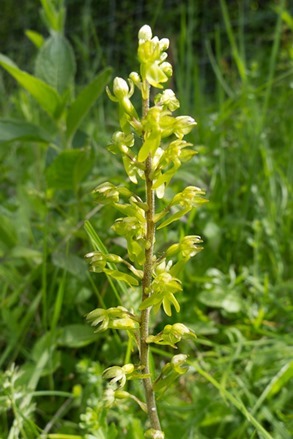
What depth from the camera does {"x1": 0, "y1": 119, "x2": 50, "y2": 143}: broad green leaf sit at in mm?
1362

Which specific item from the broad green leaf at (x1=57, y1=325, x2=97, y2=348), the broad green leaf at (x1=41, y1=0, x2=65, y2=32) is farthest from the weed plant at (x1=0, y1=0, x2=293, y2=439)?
the broad green leaf at (x1=41, y1=0, x2=65, y2=32)

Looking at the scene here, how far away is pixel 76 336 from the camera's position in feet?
3.99

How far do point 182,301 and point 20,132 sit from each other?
A: 500 millimetres

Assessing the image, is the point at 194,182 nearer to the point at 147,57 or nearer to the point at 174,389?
the point at 174,389

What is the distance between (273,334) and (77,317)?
1.31 feet

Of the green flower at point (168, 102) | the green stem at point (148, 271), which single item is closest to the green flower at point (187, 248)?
the green stem at point (148, 271)

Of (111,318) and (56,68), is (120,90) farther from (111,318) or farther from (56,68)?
(56,68)

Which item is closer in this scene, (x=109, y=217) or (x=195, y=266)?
(x=109, y=217)

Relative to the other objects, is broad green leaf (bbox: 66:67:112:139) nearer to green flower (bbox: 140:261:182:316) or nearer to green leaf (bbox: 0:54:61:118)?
green leaf (bbox: 0:54:61:118)

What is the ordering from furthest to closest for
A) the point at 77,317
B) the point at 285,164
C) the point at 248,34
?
the point at 248,34, the point at 285,164, the point at 77,317

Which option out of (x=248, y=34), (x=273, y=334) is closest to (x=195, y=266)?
(x=273, y=334)

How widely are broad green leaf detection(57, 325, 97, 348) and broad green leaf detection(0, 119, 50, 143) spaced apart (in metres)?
0.42

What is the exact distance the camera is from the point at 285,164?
73.6 inches

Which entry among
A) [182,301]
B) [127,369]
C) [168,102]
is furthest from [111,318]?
[182,301]
